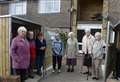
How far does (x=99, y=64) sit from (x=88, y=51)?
0.85 metres

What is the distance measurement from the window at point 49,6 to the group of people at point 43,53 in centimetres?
1504

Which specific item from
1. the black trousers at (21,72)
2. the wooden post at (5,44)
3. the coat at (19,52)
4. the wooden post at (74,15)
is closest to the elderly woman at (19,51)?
the coat at (19,52)

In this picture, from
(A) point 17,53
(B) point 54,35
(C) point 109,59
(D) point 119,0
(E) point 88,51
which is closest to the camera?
(A) point 17,53

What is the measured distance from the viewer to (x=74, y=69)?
16.4 metres

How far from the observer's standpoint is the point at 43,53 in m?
14.1

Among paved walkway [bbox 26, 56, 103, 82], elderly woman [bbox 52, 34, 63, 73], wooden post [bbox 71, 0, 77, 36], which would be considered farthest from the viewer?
wooden post [bbox 71, 0, 77, 36]

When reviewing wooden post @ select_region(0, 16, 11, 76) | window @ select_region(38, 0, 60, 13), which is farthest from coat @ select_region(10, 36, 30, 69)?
window @ select_region(38, 0, 60, 13)

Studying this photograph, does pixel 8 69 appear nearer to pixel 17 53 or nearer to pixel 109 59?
pixel 17 53

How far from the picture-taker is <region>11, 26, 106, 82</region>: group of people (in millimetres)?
10773

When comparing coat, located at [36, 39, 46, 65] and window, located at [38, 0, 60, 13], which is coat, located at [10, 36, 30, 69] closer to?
coat, located at [36, 39, 46, 65]

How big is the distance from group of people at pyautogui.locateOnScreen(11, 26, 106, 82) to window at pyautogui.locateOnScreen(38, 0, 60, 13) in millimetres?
15041

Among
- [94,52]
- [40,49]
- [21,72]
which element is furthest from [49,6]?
[21,72]

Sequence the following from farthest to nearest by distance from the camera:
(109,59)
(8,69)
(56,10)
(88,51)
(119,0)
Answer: (56,10)
(119,0)
(88,51)
(109,59)
(8,69)

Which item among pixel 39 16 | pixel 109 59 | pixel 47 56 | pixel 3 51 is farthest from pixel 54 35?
pixel 39 16
